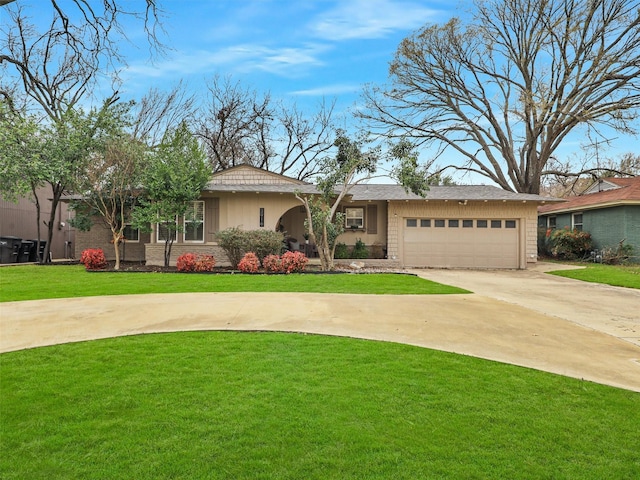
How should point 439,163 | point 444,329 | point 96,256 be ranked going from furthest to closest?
point 439,163, point 96,256, point 444,329

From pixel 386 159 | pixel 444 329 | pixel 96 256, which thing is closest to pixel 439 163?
pixel 386 159

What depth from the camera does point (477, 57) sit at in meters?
24.7

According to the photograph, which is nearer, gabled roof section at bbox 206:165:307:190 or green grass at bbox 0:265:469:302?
green grass at bbox 0:265:469:302

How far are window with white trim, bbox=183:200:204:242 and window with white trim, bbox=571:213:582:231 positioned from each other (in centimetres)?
1803

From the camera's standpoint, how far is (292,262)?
12820 millimetres

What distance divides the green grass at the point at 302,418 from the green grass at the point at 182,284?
15.6 feet

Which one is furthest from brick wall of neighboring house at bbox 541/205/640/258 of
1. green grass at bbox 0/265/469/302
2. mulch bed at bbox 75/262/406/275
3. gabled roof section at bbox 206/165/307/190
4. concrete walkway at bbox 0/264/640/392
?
gabled roof section at bbox 206/165/307/190

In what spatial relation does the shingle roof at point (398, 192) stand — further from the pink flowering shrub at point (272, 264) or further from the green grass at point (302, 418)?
the green grass at point (302, 418)

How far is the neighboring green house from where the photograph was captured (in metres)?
17.3

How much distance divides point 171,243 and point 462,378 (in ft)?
41.5

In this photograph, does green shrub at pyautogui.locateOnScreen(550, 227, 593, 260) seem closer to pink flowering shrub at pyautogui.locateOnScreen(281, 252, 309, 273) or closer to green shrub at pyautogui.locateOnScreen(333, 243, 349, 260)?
green shrub at pyautogui.locateOnScreen(333, 243, 349, 260)

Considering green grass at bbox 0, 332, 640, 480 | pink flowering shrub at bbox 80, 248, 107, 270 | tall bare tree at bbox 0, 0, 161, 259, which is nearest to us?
green grass at bbox 0, 332, 640, 480

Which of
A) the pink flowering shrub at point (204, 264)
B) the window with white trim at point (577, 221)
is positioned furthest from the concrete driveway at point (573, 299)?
the window with white trim at point (577, 221)

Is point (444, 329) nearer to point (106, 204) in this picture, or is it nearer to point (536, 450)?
point (536, 450)
